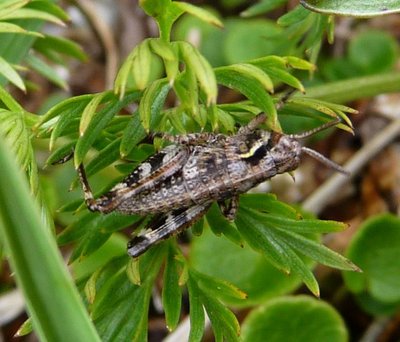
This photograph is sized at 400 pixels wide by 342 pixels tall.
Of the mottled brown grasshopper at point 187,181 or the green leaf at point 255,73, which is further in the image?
the mottled brown grasshopper at point 187,181

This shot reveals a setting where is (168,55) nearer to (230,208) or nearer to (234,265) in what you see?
(230,208)

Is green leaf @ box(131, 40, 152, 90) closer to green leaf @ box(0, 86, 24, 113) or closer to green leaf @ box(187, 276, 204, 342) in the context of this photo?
green leaf @ box(0, 86, 24, 113)

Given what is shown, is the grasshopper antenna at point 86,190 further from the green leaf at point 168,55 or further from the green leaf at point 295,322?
the green leaf at point 295,322

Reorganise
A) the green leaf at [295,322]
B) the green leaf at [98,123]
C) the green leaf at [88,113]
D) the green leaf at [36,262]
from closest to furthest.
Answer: the green leaf at [36,262] < the green leaf at [88,113] < the green leaf at [98,123] < the green leaf at [295,322]

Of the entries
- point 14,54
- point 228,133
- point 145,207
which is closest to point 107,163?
point 145,207

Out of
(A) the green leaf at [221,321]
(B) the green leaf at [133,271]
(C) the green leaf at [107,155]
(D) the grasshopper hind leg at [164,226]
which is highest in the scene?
(C) the green leaf at [107,155]

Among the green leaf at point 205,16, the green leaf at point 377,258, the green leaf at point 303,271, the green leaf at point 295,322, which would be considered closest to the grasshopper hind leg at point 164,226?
the green leaf at point 303,271

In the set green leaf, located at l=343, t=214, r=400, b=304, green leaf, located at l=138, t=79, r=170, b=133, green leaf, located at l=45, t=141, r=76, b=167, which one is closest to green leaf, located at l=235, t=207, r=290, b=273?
green leaf, located at l=138, t=79, r=170, b=133

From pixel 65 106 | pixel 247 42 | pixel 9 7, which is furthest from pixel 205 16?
pixel 247 42

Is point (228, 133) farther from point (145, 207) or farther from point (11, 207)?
point (11, 207)
